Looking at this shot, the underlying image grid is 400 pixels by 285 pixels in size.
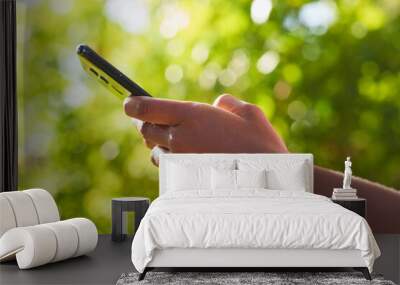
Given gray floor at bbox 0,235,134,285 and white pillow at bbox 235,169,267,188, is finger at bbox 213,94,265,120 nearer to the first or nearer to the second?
white pillow at bbox 235,169,267,188

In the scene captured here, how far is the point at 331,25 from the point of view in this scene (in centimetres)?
690

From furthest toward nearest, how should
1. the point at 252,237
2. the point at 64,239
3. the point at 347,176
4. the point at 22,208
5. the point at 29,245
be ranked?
the point at 347,176, the point at 22,208, the point at 64,239, the point at 29,245, the point at 252,237

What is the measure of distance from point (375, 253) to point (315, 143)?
236cm

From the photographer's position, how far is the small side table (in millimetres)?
6473

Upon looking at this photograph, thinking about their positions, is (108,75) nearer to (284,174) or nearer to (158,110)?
(158,110)

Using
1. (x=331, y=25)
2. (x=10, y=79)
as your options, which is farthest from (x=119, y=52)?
(x=331, y=25)

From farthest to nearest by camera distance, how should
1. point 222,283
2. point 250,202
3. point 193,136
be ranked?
point 193,136 < point 250,202 < point 222,283

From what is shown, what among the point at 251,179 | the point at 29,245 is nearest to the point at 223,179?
the point at 251,179

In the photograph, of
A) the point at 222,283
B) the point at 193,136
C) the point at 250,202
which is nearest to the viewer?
the point at 222,283

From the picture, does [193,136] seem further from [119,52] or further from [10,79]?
[10,79]

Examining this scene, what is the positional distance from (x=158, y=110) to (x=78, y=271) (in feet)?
6.51

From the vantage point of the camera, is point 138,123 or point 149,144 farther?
point 149,144

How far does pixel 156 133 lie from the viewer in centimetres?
672

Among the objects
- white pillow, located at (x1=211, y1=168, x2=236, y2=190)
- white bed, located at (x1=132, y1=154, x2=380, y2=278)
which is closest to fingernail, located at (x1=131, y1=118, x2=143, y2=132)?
white pillow, located at (x1=211, y1=168, x2=236, y2=190)
